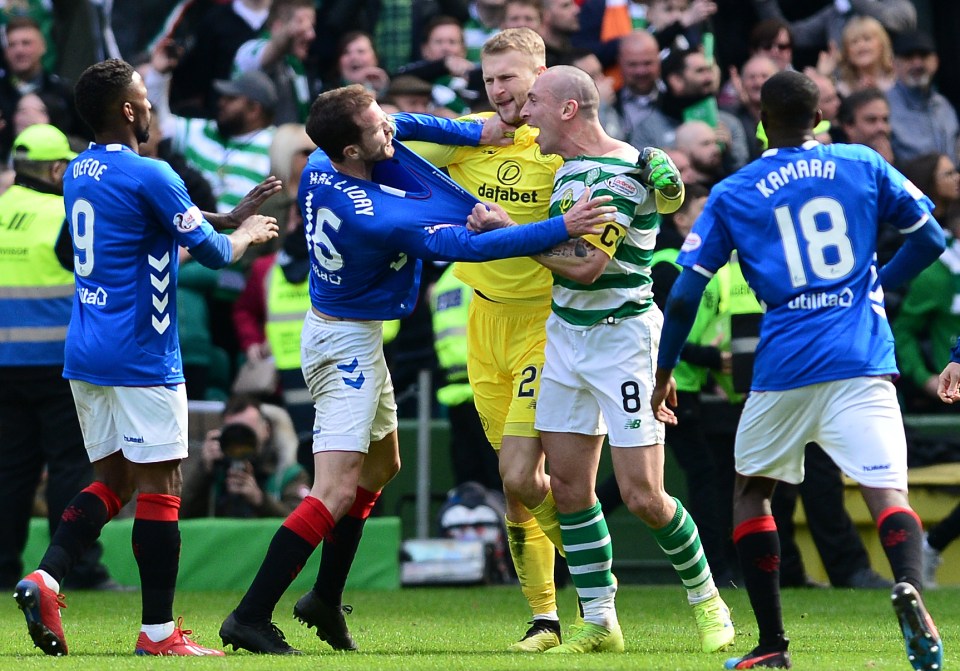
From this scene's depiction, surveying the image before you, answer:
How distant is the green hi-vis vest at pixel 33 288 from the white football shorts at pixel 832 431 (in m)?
5.29

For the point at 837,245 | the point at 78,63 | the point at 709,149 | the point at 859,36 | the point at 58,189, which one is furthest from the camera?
the point at 78,63

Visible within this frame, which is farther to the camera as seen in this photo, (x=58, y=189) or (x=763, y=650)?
(x=58, y=189)

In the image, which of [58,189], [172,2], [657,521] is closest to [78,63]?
[172,2]

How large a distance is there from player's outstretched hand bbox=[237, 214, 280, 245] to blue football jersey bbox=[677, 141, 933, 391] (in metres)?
1.96

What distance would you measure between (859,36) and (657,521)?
7.71 meters

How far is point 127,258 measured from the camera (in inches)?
272

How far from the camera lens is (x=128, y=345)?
6887 mm

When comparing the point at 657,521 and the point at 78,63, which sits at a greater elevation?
the point at 78,63

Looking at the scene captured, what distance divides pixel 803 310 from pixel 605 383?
105 centimetres

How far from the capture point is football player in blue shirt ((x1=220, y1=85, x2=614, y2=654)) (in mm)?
6719

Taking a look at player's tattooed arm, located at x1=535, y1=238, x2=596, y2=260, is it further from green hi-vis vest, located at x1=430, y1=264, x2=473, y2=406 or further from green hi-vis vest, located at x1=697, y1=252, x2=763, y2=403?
green hi-vis vest, located at x1=430, y1=264, x2=473, y2=406

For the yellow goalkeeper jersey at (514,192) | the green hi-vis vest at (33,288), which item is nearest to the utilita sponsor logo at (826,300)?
the yellow goalkeeper jersey at (514,192)

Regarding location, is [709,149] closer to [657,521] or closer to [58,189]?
[58,189]

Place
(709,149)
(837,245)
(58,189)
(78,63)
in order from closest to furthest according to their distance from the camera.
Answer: (837,245) → (58,189) → (709,149) → (78,63)
